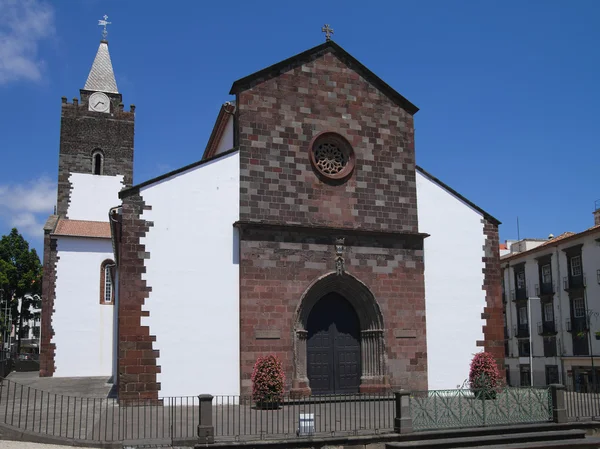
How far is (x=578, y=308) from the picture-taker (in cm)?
3662

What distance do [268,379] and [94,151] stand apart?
89.1ft

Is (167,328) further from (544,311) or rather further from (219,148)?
(544,311)

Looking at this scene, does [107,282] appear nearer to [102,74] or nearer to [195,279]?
[102,74]

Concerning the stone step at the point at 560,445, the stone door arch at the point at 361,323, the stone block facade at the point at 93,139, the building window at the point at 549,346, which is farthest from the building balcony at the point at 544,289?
the stone block facade at the point at 93,139

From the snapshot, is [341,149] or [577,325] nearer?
[341,149]

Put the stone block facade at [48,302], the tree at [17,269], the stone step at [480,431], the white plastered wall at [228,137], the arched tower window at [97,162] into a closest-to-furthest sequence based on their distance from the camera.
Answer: the stone step at [480,431], the white plastered wall at [228,137], the stone block facade at [48,302], the arched tower window at [97,162], the tree at [17,269]

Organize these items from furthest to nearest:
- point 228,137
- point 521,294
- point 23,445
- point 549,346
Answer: point 521,294
point 549,346
point 228,137
point 23,445

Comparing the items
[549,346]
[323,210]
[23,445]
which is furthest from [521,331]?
[23,445]

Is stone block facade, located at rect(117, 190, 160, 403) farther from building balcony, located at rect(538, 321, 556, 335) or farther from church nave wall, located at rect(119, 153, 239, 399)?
building balcony, located at rect(538, 321, 556, 335)

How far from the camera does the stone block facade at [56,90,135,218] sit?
39188mm

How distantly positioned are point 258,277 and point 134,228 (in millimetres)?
3857

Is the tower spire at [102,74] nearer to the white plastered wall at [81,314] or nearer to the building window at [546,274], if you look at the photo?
the white plastered wall at [81,314]

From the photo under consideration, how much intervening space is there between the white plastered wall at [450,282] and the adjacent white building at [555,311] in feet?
46.0

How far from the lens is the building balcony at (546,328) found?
38.9 m
